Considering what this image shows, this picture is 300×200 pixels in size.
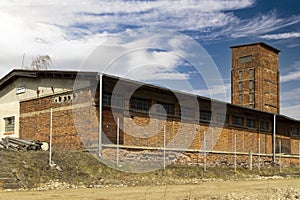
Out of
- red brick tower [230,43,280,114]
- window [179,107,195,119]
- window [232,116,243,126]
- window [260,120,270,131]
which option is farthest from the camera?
red brick tower [230,43,280,114]

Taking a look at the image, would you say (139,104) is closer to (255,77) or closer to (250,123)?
(250,123)

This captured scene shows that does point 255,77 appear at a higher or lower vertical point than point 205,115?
higher

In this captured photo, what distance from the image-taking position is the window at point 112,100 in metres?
25.3

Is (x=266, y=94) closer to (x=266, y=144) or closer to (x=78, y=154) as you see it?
(x=266, y=144)

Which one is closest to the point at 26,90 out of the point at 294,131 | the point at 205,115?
the point at 205,115

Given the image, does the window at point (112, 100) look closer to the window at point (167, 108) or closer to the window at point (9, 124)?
the window at point (167, 108)

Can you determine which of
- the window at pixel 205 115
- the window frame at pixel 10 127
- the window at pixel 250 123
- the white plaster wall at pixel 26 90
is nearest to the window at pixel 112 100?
the white plaster wall at pixel 26 90

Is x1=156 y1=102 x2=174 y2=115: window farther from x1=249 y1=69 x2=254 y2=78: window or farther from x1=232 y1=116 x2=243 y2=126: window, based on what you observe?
x1=249 y1=69 x2=254 y2=78: window

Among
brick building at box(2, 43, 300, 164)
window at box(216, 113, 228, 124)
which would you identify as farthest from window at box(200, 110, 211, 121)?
window at box(216, 113, 228, 124)

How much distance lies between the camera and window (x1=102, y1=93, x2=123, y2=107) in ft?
83.0

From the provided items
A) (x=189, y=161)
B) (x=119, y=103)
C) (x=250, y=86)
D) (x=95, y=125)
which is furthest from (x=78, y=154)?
(x=250, y=86)

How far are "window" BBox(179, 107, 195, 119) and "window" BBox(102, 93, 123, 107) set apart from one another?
19.3ft

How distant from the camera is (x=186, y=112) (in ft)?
102

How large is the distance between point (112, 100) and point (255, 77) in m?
38.3
